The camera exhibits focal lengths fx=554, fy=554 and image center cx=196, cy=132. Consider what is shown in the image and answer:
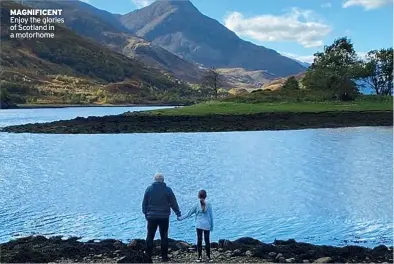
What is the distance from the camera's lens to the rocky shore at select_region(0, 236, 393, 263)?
57.6 ft

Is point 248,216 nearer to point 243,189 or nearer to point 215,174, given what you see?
point 243,189

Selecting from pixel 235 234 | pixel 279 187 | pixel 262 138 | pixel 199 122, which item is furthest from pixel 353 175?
pixel 199 122

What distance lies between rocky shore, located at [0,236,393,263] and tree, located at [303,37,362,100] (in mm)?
117761

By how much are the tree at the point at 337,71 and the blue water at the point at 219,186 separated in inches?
2663

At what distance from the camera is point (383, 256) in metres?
17.8

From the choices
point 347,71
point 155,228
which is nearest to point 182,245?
point 155,228

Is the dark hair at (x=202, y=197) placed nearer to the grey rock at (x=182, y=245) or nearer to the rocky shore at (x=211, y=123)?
Result: the grey rock at (x=182, y=245)

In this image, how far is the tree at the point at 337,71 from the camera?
440 feet

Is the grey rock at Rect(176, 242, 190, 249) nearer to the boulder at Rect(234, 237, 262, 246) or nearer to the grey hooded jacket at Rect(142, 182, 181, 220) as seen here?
the boulder at Rect(234, 237, 262, 246)

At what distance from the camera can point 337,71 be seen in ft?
463

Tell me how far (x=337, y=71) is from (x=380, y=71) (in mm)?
15698

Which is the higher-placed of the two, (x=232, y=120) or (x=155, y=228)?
(x=232, y=120)

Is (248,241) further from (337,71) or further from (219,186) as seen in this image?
(337,71)

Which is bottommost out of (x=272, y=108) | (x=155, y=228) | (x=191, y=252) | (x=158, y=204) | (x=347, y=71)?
(x=191, y=252)
